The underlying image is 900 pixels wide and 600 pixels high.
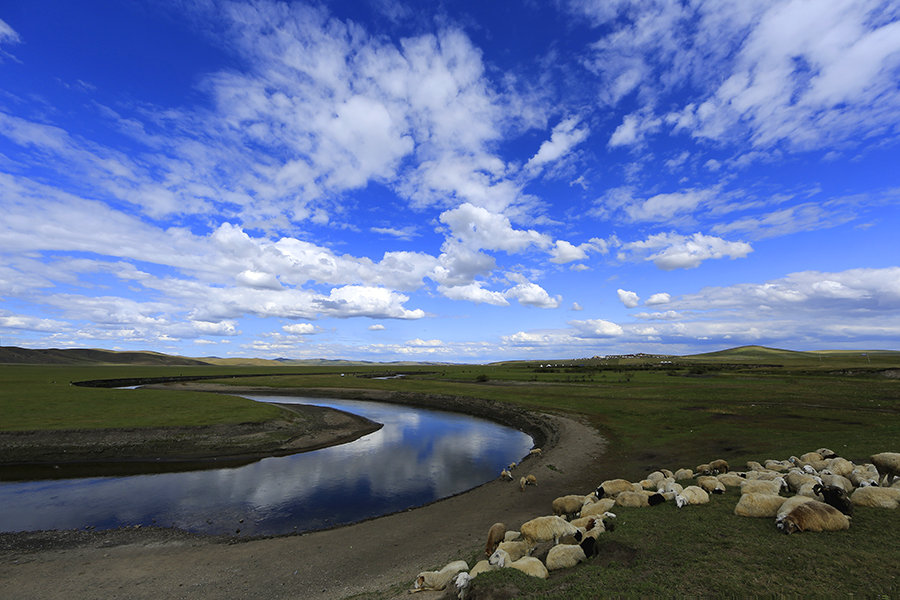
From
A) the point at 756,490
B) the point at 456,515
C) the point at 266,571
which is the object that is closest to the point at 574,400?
the point at 456,515

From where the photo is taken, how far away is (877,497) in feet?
35.8

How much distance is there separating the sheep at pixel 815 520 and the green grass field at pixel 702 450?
0.24 metres

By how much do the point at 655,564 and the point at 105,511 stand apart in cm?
3025

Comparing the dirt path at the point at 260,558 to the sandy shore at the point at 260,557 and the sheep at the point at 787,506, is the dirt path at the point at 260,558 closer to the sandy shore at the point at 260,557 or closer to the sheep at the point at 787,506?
the sandy shore at the point at 260,557

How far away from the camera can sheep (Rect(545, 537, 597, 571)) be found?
31.2 ft

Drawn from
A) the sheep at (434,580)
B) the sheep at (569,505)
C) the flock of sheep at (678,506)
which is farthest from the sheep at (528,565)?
the sheep at (569,505)

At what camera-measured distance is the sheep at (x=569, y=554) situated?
952cm

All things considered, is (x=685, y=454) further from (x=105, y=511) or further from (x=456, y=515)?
(x=105, y=511)

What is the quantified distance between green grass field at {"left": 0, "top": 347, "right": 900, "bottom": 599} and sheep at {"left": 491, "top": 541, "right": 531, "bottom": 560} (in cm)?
194

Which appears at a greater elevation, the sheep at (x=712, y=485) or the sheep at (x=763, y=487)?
the sheep at (x=763, y=487)

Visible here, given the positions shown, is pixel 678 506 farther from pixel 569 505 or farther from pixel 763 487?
pixel 569 505

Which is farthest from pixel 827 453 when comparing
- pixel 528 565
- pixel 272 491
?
pixel 272 491

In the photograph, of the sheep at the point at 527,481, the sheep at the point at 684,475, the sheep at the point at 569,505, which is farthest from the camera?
the sheep at the point at 527,481

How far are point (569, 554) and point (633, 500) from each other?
5753mm
